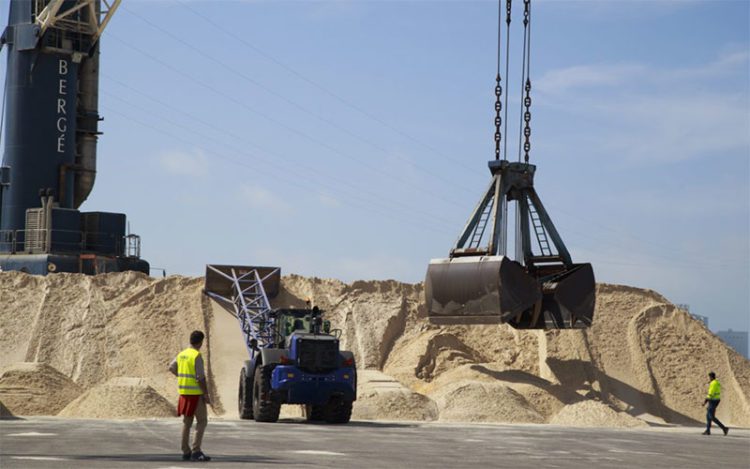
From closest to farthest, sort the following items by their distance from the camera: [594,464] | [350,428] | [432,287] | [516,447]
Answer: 1. [594,464]
2. [516,447]
3. [350,428]
4. [432,287]

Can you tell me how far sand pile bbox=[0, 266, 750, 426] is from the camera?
38.4m

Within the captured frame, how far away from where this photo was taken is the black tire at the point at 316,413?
28.2 m

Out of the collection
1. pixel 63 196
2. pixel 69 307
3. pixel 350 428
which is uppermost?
pixel 63 196

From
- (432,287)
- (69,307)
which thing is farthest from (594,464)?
(69,307)

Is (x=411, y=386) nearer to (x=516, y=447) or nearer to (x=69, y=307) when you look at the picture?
(x=69, y=307)

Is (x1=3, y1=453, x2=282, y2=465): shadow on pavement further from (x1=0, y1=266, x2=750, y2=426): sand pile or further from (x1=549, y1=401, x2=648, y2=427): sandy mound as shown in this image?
(x1=0, y1=266, x2=750, y2=426): sand pile

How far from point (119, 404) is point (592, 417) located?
13.9 metres

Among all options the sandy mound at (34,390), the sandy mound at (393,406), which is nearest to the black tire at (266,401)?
the sandy mound at (393,406)

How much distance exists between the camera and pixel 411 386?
38438mm

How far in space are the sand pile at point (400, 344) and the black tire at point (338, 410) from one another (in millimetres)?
7312

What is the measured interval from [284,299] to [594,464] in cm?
2961

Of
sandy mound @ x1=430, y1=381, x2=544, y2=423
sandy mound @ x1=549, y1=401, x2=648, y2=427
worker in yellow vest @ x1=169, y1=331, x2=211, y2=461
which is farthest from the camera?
sandy mound @ x1=549, y1=401, x2=648, y2=427

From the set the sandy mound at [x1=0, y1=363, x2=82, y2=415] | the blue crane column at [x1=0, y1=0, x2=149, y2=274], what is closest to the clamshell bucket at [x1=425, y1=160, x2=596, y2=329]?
the sandy mound at [x1=0, y1=363, x2=82, y2=415]

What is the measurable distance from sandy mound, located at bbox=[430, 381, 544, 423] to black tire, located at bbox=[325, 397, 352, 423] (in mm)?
5115
